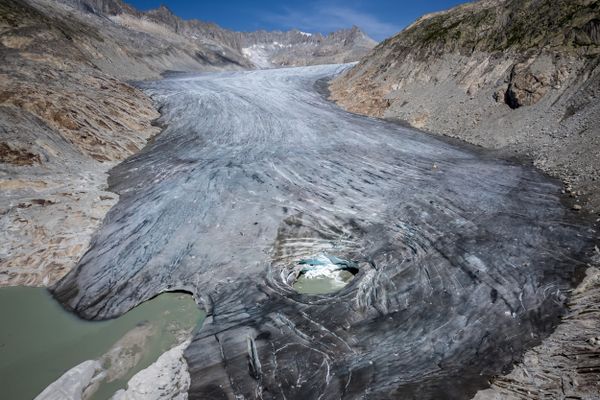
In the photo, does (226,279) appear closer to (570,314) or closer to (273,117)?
(570,314)

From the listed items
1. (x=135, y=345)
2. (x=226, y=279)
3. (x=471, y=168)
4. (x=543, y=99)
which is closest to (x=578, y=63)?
(x=543, y=99)

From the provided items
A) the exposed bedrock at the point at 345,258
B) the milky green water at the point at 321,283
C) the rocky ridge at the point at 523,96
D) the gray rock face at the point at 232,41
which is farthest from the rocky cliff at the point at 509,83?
the gray rock face at the point at 232,41

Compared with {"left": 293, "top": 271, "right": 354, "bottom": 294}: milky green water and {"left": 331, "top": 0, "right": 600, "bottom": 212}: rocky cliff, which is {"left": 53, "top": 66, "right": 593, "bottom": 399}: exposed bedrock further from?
{"left": 331, "top": 0, "right": 600, "bottom": 212}: rocky cliff

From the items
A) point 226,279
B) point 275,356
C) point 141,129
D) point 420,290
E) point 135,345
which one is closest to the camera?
point 275,356

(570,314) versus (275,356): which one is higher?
(570,314)

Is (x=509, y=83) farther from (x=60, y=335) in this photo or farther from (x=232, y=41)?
(x=232, y=41)

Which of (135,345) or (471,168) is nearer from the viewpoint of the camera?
(135,345)

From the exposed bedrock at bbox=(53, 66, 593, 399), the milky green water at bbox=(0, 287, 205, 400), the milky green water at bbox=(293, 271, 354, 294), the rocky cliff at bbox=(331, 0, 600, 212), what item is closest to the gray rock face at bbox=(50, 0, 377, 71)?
the rocky cliff at bbox=(331, 0, 600, 212)
